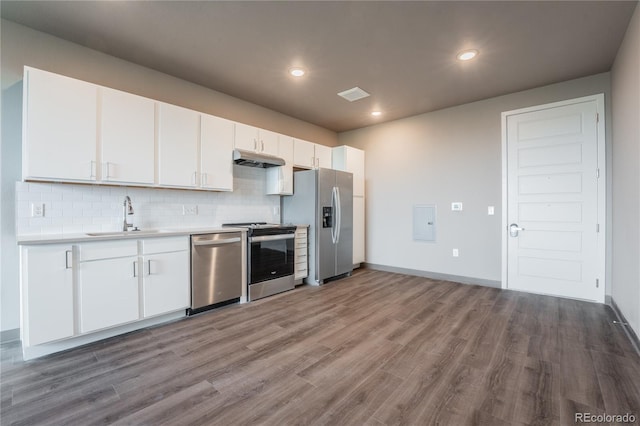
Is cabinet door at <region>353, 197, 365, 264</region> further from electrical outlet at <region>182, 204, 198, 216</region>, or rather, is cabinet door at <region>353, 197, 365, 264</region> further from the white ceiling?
electrical outlet at <region>182, 204, 198, 216</region>

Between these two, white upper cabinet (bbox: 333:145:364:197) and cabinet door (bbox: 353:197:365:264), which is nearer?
white upper cabinet (bbox: 333:145:364:197)

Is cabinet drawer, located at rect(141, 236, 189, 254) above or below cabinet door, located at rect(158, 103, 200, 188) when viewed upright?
below

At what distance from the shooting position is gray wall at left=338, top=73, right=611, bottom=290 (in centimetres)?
418

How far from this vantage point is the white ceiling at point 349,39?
7.70 ft

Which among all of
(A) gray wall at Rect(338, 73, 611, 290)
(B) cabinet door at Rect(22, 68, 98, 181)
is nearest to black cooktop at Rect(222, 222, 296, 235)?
(B) cabinet door at Rect(22, 68, 98, 181)

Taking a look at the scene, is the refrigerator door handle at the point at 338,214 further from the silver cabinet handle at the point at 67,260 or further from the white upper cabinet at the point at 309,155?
the silver cabinet handle at the point at 67,260

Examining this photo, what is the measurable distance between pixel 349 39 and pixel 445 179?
9.32 feet

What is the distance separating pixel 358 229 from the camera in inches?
209

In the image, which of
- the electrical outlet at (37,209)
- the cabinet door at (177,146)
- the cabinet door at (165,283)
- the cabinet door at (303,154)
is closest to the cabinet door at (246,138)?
the cabinet door at (177,146)

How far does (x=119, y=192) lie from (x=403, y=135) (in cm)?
438

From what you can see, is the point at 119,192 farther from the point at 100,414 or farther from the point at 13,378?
the point at 100,414

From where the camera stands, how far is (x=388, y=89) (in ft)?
12.8

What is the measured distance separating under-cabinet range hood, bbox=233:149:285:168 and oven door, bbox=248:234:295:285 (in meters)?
1.03

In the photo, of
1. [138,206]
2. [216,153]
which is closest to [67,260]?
[138,206]
